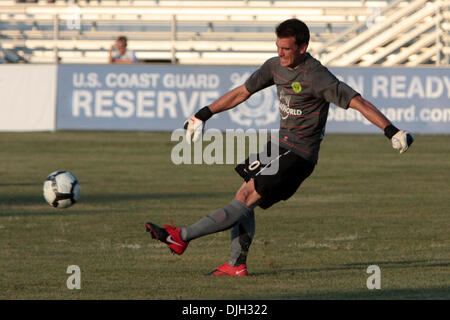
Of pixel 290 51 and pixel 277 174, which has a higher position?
pixel 290 51

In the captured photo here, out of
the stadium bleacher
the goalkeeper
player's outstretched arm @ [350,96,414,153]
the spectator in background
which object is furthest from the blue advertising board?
player's outstretched arm @ [350,96,414,153]

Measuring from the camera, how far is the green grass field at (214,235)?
304 inches

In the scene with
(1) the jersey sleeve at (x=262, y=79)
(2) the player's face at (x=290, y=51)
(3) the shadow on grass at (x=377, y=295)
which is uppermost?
(2) the player's face at (x=290, y=51)

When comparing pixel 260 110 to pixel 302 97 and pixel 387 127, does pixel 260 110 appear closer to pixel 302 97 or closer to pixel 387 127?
pixel 302 97

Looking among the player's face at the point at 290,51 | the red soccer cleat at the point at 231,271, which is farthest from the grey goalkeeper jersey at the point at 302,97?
the red soccer cleat at the point at 231,271

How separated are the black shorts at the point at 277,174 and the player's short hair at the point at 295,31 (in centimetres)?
96

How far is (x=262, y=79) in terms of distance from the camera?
830 centimetres

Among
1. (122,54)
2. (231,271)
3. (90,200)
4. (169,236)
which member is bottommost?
(231,271)

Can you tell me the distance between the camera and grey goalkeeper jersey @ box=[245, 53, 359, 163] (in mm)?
Result: 7906

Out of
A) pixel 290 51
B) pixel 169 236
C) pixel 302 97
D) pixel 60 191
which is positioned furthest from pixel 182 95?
pixel 169 236

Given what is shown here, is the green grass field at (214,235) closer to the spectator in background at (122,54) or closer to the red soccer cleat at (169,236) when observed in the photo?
the red soccer cleat at (169,236)

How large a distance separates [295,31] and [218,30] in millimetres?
27734

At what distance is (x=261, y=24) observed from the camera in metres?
34.0

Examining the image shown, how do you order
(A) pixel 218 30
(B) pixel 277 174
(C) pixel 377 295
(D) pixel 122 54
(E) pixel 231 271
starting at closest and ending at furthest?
(C) pixel 377 295 < (B) pixel 277 174 < (E) pixel 231 271 < (D) pixel 122 54 < (A) pixel 218 30
